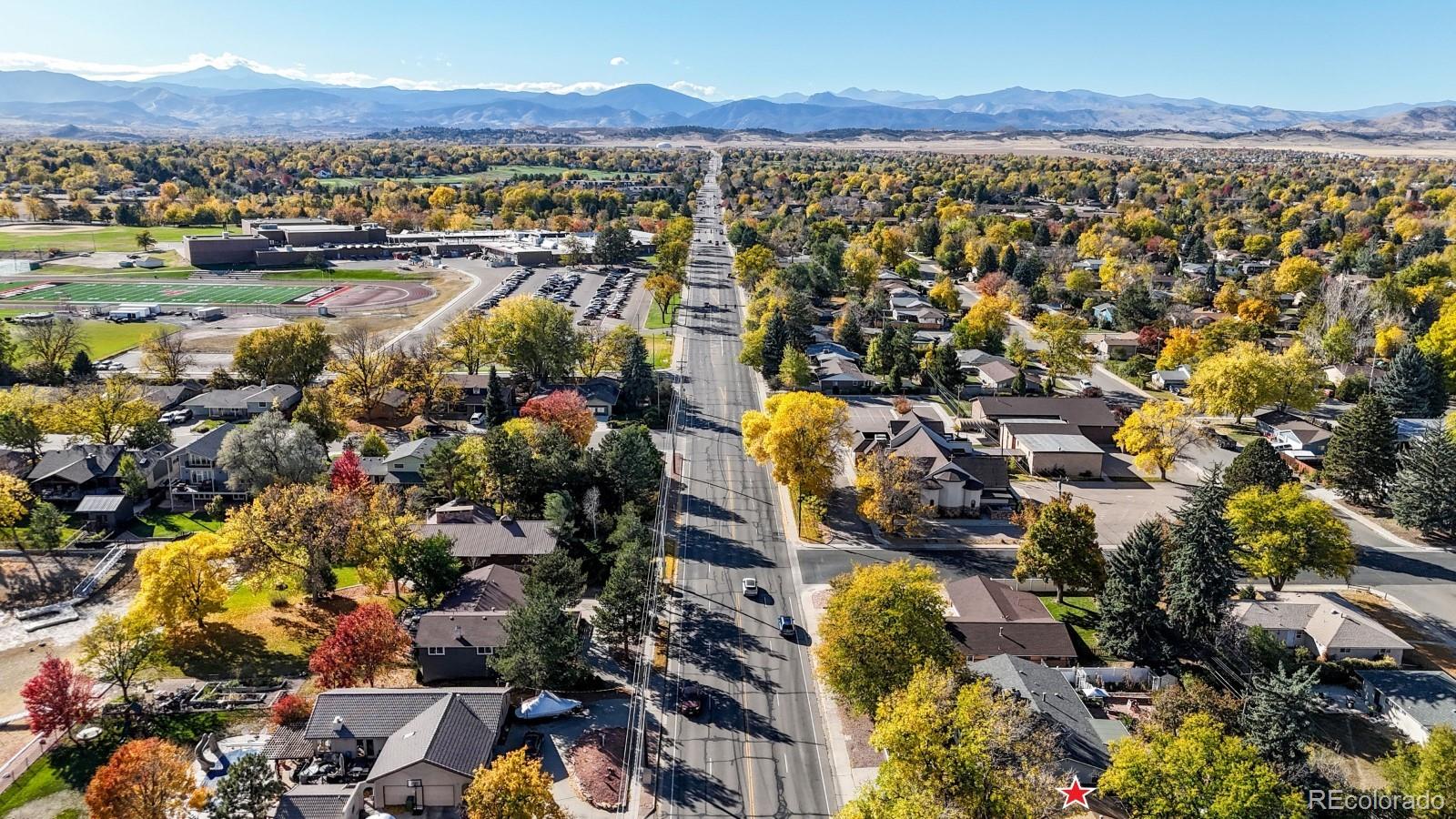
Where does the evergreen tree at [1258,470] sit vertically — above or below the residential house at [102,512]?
above

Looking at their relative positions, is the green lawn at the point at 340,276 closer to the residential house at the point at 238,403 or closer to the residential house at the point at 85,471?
the residential house at the point at 238,403

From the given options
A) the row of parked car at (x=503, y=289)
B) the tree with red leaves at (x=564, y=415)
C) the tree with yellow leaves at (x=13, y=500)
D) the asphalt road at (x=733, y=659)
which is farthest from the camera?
the row of parked car at (x=503, y=289)

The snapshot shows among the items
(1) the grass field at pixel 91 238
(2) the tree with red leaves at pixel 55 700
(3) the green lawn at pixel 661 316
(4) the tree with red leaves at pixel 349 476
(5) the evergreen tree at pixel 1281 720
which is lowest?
(2) the tree with red leaves at pixel 55 700

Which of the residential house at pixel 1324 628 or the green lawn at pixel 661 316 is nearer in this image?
the residential house at pixel 1324 628

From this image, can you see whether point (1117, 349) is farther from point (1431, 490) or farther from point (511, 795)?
point (511, 795)

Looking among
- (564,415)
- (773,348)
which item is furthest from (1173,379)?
(564,415)

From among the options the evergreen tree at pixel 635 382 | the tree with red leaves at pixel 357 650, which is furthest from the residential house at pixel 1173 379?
the tree with red leaves at pixel 357 650

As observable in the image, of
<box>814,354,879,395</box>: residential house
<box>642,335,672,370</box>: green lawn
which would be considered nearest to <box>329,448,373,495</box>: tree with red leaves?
<box>642,335,672,370</box>: green lawn

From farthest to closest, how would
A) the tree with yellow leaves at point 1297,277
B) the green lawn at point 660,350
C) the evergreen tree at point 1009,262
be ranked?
the evergreen tree at point 1009,262 < the tree with yellow leaves at point 1297,277 < the green lawn at point 660,350
